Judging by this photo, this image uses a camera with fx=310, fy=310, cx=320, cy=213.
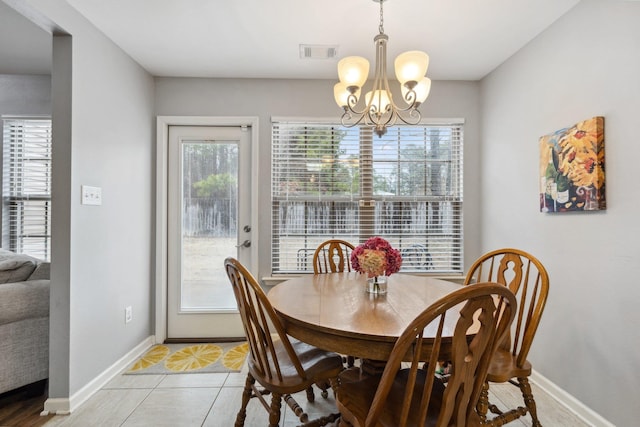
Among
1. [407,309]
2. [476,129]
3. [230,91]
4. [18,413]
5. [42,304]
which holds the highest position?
[230,91]

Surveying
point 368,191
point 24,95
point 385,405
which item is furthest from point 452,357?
point 24,95

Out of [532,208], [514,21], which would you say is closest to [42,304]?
[532,208]

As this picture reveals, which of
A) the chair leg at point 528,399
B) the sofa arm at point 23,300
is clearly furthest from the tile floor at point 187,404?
the sofa arm at point 23,300

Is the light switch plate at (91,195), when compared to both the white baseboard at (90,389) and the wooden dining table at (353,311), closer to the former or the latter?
the white baseboard at (90,389)

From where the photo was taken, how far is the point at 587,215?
1.80 m

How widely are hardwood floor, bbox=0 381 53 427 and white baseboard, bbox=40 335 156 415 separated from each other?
55mm

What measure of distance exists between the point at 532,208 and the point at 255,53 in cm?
239

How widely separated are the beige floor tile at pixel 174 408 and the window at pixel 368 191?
115 centimetres

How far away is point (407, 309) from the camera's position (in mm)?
1375

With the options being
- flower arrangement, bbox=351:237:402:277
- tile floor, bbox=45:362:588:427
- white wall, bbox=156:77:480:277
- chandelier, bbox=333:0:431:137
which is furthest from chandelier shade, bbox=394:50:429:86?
tile floor, bbox=45:362:588:427

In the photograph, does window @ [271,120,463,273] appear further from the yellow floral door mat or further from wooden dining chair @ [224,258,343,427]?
wooden dining chair @ [224,258,343,427]

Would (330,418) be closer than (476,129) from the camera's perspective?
Yes

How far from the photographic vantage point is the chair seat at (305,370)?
1325 mm

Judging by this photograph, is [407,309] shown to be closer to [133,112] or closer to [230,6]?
[230,6]
